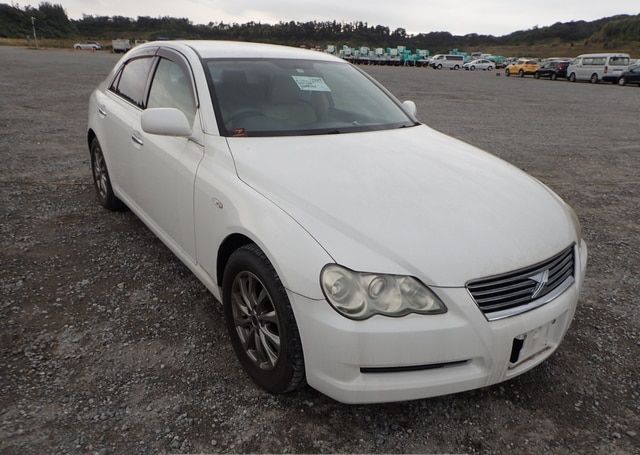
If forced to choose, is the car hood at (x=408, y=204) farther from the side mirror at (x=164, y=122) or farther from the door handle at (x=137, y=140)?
the door handle at (x=137, y=140)

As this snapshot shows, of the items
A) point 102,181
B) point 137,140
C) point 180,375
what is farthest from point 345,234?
point 102,181

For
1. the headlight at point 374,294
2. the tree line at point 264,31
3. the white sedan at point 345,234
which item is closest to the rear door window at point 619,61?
the white sedan at point 345,234

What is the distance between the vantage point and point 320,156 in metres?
2.50

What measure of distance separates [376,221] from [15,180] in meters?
5.11

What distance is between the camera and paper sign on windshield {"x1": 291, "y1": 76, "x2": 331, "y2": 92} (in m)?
3.16

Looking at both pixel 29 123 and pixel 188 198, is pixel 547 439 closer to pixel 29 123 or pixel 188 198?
pixel 188 198

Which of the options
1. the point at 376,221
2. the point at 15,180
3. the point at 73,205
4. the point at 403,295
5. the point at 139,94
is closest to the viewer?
the point at 403,295

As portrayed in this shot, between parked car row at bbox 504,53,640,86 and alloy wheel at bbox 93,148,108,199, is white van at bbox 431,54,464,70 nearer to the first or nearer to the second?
parked car row at bbox 504,53,640,86

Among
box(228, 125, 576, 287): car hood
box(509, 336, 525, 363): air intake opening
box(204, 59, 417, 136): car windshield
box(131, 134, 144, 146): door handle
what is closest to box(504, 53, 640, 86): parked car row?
box(204, 59, 417, 136): car windshield

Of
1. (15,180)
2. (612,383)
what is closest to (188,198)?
(612,383)

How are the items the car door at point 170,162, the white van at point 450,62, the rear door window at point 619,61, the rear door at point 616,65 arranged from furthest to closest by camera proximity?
the white van at point 450,62
the rear door window at point 619,61
the rear door at point 616,65
the car door at point 170,162

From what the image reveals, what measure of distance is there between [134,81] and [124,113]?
302 millimetres

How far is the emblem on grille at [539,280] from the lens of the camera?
2027 mm

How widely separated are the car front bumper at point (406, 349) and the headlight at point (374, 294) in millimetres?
27
